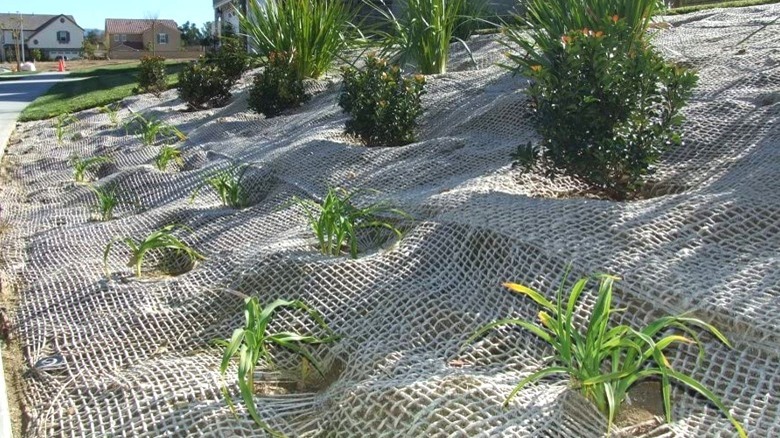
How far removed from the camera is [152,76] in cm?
1378

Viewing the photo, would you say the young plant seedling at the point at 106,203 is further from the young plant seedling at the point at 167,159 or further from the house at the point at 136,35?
the house at the point at 136,35

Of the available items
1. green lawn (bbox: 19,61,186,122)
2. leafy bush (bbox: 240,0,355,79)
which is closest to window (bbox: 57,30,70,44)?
green lawn (bbox: 19,61,186,122)

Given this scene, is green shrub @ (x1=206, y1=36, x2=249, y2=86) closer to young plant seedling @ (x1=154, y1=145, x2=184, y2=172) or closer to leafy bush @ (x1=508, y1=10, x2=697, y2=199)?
young plant seedling @ (x1=154, y1=145, x2=184, y2=172)

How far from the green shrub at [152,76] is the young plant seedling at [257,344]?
11.6m

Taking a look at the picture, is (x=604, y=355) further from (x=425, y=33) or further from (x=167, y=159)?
(x=425, y=33)

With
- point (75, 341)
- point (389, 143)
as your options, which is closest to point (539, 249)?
point (75, 341)

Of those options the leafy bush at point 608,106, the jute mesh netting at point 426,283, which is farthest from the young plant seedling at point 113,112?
the leafy bush at point 608,106

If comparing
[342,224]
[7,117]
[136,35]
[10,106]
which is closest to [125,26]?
[136,35]

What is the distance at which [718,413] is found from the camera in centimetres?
219

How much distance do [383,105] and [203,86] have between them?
5.64 metres

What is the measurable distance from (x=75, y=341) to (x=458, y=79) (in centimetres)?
488

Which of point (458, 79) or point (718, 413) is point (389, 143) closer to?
point (458, 79)

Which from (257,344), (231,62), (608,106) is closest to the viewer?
(257,344)

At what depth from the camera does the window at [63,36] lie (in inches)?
3652
